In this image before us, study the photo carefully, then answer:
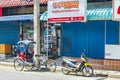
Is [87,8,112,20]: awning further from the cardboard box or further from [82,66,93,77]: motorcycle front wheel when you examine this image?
the cardboard box

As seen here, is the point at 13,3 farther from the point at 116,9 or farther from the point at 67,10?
the point at 116,9

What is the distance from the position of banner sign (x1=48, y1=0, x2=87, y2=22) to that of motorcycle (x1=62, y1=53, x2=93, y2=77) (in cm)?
306

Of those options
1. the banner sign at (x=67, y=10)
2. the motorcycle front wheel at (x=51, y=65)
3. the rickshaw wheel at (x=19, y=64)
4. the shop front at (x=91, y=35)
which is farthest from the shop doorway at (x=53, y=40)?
the rickshaw wheel at (x=19, y=64)

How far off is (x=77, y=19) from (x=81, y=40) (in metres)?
2.65

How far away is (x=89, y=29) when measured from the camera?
78.2 feet

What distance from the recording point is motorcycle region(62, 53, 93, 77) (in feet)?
62.7

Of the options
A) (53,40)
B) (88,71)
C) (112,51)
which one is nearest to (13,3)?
(53,40)

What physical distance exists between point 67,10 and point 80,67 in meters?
4.60

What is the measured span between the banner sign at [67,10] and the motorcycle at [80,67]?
306cm

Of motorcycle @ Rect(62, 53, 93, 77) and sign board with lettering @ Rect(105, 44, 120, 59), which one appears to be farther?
sign board with lettering @ Rect(105, 44, 120, 59)

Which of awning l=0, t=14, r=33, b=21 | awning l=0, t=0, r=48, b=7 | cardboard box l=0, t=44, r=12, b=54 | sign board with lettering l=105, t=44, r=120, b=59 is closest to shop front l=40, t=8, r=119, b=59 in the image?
sign board with lettering l=105, t=44, r=120, b=59

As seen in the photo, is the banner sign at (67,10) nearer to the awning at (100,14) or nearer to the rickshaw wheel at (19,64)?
the awning at (100,14)

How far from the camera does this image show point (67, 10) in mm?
22625

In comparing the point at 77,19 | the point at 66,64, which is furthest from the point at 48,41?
the point at 66,64
